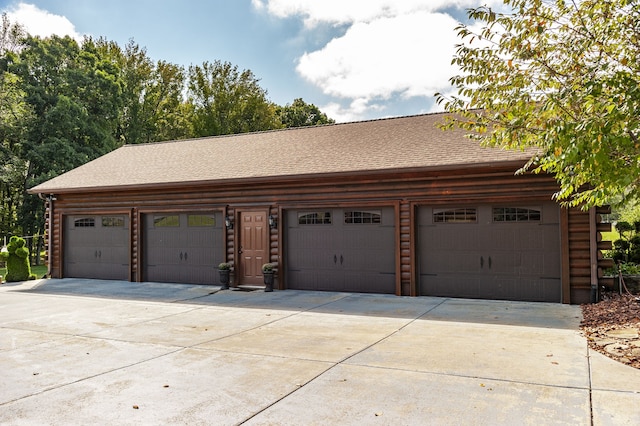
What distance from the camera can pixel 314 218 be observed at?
11.6 meters

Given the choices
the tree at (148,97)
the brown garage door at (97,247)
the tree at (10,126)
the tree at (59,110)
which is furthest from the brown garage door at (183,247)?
the tree at (148,97)

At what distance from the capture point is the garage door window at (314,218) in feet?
37.6

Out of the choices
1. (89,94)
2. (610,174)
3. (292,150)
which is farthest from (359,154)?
(89,94)

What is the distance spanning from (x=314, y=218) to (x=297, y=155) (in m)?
2.04

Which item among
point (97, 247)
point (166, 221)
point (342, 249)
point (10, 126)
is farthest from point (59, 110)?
point (342, 249)

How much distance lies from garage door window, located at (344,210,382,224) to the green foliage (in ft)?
33.5

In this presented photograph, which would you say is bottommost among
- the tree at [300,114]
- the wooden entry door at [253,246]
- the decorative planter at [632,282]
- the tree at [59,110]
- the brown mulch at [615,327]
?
the brown mulch at [615,327]

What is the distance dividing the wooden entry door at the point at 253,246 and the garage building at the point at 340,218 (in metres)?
0.03

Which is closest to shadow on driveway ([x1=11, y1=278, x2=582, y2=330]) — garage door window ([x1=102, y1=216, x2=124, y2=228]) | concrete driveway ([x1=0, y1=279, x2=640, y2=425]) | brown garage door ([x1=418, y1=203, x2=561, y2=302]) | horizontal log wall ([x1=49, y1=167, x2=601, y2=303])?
concrete driveway ([x1=0, y1=279, x2=640, y2=425])

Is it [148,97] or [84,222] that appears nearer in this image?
[84,222]

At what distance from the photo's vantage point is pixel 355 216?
36.7 feet

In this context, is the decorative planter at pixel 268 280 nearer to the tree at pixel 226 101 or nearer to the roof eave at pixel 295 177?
the roof eave at pixel 295 177

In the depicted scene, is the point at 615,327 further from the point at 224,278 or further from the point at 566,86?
the point at 224,278

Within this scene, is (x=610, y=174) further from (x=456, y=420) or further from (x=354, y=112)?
(x=354, y=112)
